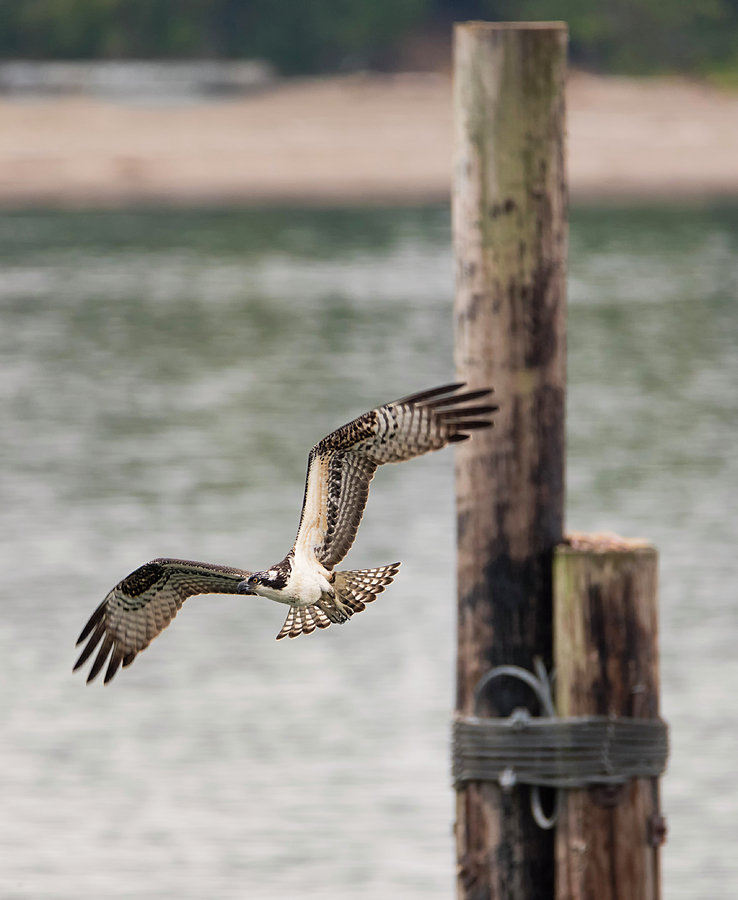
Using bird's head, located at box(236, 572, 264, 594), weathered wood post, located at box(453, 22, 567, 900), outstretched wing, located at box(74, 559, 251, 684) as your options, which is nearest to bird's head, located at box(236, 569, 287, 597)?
bird's head, located at box(236, 572, 264, 594)

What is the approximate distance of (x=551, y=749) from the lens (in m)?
6.84

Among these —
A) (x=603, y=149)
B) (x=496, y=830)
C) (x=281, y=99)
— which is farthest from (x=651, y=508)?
(x=281, y=99)

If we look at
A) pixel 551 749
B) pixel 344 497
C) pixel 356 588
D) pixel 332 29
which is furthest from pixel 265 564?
pixel 332 29

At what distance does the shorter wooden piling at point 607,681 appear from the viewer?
6680 mm

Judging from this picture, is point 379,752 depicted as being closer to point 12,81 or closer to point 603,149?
point 603,149

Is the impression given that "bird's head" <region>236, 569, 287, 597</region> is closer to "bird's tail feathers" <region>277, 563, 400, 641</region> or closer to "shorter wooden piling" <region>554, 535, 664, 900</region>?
"bird's tail feathers" <region>277, 563, 400, 641</region>

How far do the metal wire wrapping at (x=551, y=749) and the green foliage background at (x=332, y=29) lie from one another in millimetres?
65162

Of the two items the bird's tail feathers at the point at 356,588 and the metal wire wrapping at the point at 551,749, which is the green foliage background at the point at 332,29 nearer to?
the bird's tail feathers at the point at 356,588

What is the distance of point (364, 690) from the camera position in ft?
43.3

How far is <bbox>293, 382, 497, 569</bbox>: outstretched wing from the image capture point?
21.9ft

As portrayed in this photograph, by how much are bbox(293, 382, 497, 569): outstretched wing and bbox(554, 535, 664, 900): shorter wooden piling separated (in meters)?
0.56

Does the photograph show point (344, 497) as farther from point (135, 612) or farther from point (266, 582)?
point (135, 612)

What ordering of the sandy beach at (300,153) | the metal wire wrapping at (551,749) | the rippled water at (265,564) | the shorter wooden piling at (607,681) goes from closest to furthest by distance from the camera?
the shorter wooden piling at (607,681)
the metal wire wrapping at (551,749)
the rippled water at (265,564)
the sandy beach at (300,153)

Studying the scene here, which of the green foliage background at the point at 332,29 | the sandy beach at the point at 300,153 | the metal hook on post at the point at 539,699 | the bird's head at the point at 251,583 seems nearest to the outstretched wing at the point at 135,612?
the bird's head at the point at 251,583
